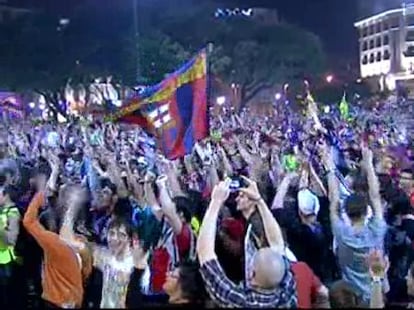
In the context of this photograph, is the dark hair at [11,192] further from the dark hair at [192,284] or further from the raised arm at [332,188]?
the dark hair at [192,284]

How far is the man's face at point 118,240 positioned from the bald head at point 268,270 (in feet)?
6.33

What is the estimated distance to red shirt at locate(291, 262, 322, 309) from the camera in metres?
5.86

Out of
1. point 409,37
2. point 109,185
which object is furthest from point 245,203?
point 409,37

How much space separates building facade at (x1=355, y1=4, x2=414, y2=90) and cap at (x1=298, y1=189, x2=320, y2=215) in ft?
301

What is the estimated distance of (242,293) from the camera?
5164mm

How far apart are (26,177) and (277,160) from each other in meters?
2.68

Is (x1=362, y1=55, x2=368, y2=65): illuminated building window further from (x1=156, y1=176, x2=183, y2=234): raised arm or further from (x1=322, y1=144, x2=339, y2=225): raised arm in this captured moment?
(x1=156, y1=176, x2=183, y2=234): raised arm

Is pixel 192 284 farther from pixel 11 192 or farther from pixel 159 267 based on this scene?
pixel 11 192

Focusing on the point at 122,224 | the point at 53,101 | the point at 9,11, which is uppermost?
the point at 9,11

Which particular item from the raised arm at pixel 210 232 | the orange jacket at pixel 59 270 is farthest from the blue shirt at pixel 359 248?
the orange jacket at pixel 59 270

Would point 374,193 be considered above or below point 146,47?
below

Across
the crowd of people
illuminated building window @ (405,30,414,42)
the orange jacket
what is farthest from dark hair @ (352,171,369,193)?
illuminated building window @ (405,30,414,42)

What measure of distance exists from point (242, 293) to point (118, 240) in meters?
2.10

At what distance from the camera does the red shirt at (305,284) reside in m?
5.86
